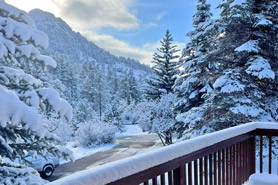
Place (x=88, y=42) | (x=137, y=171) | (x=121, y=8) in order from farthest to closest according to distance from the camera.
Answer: (x=88, y=42)
(x=121, y=8)
(x=137, y=171)

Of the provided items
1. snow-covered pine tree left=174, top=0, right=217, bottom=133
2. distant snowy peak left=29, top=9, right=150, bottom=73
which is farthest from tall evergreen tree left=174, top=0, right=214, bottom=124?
distant snowy peak left=29, top=9, right=150, bottom=73

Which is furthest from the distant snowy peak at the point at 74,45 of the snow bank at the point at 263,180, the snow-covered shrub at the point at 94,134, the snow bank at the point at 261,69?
the snow bank at the point at 263,180

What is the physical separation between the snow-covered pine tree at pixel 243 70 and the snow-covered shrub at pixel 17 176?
4.88m

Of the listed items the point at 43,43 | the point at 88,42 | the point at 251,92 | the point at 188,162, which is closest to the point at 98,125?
the point at 251,92

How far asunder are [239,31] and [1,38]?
257 inches

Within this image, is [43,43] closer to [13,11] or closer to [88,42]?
[13,11]

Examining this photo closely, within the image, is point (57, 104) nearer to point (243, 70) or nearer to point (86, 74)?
point (243, 70)

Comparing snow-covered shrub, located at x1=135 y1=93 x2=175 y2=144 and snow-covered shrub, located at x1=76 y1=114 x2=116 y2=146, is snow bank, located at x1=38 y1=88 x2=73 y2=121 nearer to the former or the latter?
snow-covered shrub, located at x1=135 y1=93 x2=175 y2=144

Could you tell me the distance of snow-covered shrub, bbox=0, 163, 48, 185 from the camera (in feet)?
10.2

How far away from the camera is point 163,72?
1775cm

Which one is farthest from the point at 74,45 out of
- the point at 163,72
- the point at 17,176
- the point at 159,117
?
the point at 17,176

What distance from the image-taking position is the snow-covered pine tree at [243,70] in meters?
5.94

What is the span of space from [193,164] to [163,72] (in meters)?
16.2

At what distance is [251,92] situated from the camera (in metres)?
6.24
